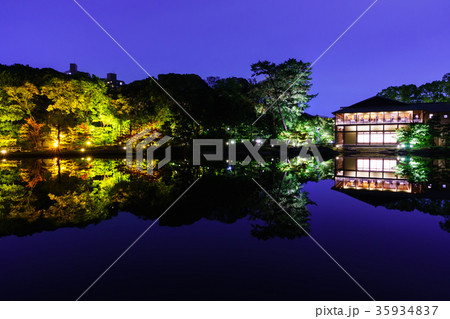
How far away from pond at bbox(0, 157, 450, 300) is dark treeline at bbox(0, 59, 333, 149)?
19216 millimetres

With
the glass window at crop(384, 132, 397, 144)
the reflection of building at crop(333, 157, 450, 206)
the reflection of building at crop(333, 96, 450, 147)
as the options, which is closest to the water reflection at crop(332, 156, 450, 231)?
the reflection of building at crop(333, 157, 450, 206)

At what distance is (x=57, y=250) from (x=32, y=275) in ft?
3.16

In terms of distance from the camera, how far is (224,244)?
521cm

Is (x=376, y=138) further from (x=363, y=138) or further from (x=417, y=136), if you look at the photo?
(x=417, y=136)

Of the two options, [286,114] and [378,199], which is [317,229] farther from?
[286,114]

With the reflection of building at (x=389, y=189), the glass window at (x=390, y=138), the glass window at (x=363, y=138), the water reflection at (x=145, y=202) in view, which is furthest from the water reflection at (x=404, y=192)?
the glass window at (x=363, y=138)

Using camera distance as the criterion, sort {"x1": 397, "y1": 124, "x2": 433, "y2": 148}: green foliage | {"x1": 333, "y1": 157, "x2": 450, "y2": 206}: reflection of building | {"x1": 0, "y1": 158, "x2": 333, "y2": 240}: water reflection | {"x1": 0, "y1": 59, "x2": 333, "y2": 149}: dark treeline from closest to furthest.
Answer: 1. {"x1": 0, "y1": 158, "x2": 333, "y2": 240}: water reflection
2. {"x1": 333, "y1": 157, "x2": 450, "y2": 206}: reflection of building
3. {"x1": 0, "y1": 59, "x2": 333, "y2": 149}: dark treeline
4. {"x1": 397, "y1": 124, "x2": 433, "y2": 148}: green foliage

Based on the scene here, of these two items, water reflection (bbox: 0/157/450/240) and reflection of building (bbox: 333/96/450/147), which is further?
reflection of building (bbox: 333/96/450/147)

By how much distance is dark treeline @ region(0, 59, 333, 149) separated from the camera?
86.2ft

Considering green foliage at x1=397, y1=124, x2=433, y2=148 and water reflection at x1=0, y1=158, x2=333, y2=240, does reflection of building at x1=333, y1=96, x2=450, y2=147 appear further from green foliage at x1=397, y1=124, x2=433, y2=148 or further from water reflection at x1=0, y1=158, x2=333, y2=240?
water reflection at x1=0, y1=158, x2=333, y2=240

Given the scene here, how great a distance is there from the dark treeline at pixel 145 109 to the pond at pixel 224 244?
19.2m

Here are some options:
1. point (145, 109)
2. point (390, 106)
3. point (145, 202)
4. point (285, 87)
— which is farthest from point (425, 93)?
point (145, 202)

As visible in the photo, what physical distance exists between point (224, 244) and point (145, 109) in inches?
1009
